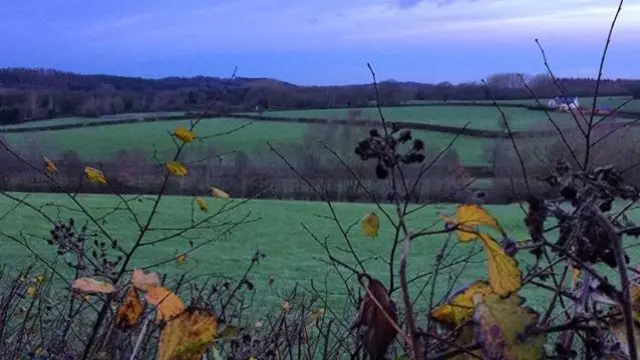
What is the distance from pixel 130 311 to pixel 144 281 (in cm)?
7

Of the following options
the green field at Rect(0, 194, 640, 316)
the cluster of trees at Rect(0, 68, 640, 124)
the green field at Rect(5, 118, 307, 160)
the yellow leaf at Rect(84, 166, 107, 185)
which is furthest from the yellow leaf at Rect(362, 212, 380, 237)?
the green field at Rect(5, 118, 307, 160)

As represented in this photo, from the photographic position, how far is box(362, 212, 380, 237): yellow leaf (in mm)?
952

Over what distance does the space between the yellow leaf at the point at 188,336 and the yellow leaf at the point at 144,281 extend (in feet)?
0.35

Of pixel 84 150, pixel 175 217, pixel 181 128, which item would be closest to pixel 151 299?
pixel 181 128

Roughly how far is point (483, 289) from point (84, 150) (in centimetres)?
2777

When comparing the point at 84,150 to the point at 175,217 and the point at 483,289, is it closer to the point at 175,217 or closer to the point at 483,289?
the point at 175,217

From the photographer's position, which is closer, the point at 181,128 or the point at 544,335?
the point at 544,335

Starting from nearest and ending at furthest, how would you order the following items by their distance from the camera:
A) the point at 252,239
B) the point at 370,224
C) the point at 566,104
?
the point at 370,224, the point at 566,104, the point at 252,239

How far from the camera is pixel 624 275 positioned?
1.20 ft

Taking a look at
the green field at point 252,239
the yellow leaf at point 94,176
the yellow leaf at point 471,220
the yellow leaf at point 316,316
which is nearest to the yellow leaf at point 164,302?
the yellow leaf at point 471,220

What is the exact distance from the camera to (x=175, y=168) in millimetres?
1647

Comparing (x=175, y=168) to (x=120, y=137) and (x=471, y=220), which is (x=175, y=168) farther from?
(x=120, y=137)

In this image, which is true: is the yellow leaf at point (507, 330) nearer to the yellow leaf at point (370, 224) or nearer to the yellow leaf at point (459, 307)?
the yellow leaf at point (459, 307)

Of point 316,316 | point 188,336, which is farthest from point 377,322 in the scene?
point 316,316
